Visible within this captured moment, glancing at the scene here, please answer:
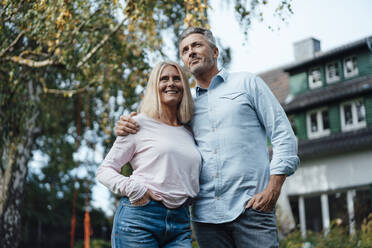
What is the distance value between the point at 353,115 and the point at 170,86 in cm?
1415

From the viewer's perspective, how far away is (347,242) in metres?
7.13

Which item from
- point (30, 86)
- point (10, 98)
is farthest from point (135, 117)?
point (30, 86)

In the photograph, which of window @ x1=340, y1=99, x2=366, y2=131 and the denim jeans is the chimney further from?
the denim jeans

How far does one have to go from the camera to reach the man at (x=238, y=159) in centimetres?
252

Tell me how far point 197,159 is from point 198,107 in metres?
0.38

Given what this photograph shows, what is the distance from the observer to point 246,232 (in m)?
2.53

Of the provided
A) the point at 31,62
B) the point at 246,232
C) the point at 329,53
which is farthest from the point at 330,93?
the point at 246,232

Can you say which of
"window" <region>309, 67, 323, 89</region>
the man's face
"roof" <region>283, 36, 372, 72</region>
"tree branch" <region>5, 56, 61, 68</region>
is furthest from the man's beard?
"window" <region>309, 67, 323, 89</region>

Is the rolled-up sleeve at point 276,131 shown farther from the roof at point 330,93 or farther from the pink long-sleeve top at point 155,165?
the roof at point 330,93

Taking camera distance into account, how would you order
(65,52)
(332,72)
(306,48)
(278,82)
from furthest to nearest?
(278,82) < (306,48) < (332,72) < (65,52)

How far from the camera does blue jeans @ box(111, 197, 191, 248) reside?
2.51 meters

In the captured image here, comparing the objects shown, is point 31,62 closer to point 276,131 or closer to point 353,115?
point 276,131

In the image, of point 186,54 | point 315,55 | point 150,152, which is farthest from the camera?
point 315,55

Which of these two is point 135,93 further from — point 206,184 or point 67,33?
point 206,184
